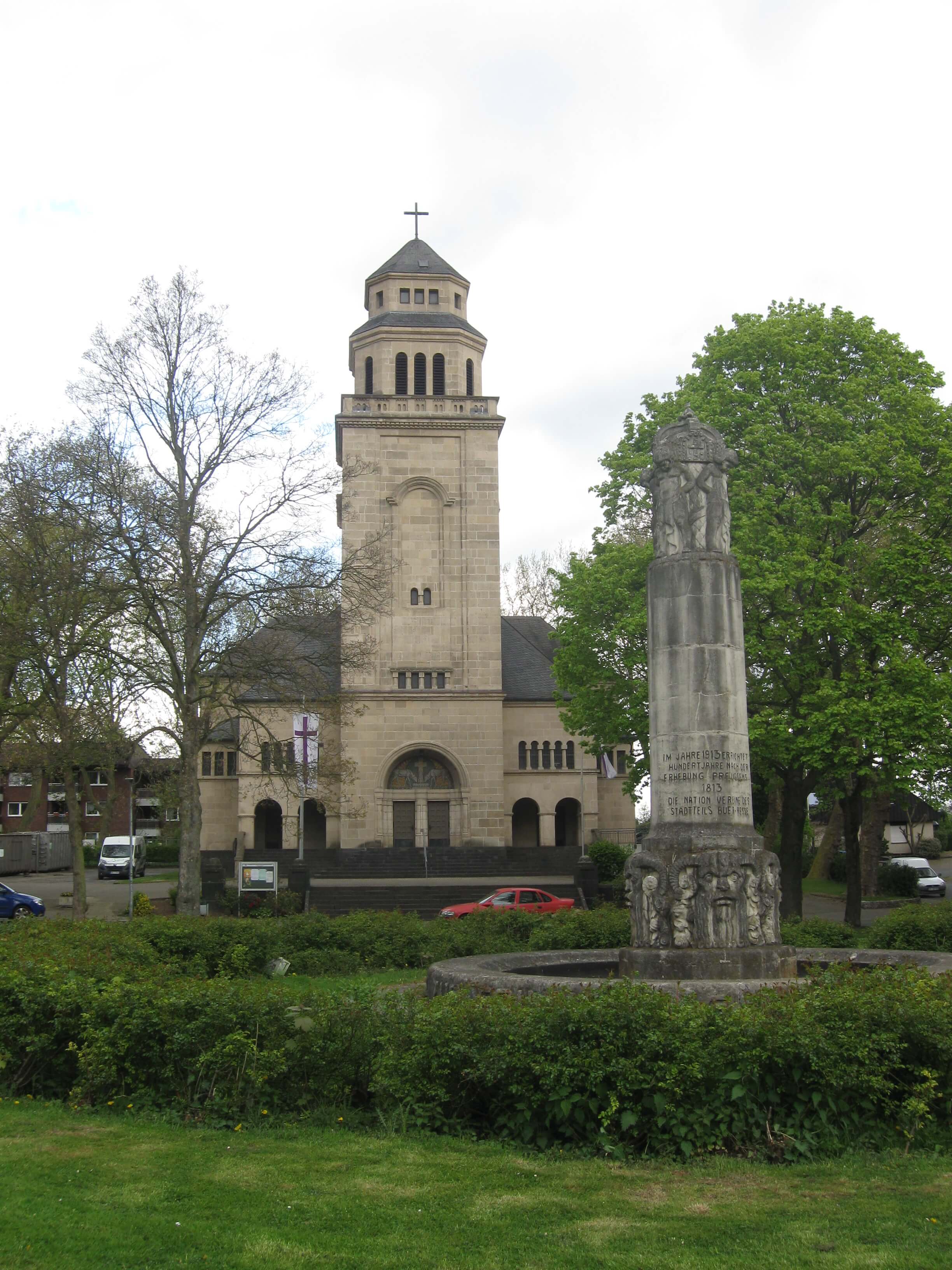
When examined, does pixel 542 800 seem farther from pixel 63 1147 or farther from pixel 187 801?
pixel 63 1147

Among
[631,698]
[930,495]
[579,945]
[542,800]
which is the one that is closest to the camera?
[579,945]

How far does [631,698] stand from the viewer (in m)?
29.0

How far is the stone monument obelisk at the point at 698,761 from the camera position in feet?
41.0

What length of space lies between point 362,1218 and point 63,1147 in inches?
109

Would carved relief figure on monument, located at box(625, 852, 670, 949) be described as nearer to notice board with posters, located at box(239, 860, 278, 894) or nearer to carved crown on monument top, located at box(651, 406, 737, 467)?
carved crown on monument top, located at box(651, 406, 737, 467)

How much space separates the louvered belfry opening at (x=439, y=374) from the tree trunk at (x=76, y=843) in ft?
92.1

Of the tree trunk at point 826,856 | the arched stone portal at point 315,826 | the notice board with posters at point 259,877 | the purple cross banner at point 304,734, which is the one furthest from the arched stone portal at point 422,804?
the tree trunk at point 826,856

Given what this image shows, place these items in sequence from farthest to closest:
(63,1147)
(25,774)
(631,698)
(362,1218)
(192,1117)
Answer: (25,774) < (631,698) < (192,1117) < (63,1147) < (362,1218)

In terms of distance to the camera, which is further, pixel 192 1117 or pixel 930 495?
pixel 930 495

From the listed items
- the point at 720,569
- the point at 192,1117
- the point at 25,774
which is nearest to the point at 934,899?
the point at 25,774

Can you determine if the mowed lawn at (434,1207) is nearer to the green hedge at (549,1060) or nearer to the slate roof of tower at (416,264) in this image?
the green hedge at (549,1060)

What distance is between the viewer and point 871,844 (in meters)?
44.3

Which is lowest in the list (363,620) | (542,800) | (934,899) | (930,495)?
(934,899)

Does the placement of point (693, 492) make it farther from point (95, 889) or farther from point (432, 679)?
point (95, 889)
